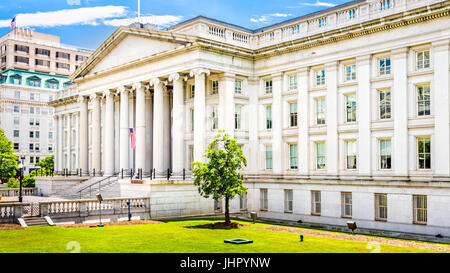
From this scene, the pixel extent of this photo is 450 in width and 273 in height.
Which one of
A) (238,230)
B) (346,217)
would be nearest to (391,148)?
(346,217)

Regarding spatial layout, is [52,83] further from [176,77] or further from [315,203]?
[315,203]

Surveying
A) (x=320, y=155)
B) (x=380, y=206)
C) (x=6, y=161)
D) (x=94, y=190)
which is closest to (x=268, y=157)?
(x=320, y=155)

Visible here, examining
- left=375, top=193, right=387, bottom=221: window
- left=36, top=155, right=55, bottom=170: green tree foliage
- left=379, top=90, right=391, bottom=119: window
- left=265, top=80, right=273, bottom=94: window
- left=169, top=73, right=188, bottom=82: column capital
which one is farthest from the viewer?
left=36, top=155, right=55, bottom=170: green tree foliage

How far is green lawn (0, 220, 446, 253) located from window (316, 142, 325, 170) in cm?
1093

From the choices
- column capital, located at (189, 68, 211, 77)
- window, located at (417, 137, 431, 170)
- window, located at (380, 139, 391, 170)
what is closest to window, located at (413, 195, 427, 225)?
window, located at (417, 137, 431, 170)

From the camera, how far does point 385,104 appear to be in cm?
3844

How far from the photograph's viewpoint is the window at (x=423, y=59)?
1428 inches

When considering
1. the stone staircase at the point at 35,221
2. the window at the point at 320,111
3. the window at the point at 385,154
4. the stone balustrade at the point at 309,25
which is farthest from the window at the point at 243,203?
the stone staircase at the point at 35,221

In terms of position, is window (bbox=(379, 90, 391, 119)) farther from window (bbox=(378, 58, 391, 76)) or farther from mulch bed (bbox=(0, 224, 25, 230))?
mulch bed (bbox=(0, 224, 25, 230))

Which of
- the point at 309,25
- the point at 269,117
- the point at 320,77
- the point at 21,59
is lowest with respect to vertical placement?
the point at 269,117

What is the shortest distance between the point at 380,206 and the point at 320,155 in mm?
7020

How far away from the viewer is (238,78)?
154ft

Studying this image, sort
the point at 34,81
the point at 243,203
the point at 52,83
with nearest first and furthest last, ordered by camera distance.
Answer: the point at 243,203
the point at 34,81
the point at 52,83

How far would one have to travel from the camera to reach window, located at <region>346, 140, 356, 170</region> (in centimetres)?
4038
